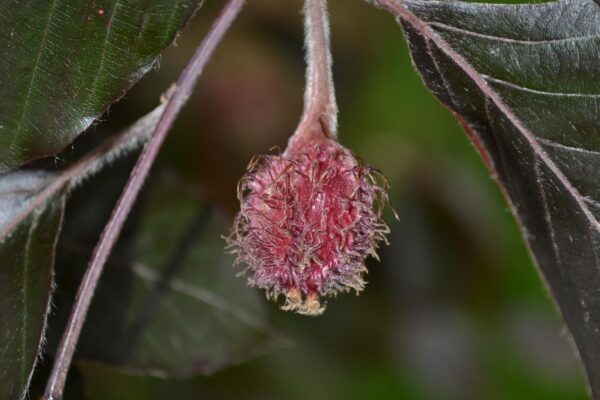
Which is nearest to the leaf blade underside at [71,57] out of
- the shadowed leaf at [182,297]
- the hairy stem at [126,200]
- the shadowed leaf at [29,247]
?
the hairy stem at [126,200]

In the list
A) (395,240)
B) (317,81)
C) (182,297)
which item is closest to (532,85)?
(317,81)

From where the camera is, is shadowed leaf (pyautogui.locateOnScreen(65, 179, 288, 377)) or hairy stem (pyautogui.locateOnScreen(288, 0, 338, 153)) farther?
shadowed leaf (pyautogui.locateOnScreen(65, 179, 288, 377))

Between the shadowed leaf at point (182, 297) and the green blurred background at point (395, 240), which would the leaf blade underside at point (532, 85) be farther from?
the green blurred background at point (395, 240)

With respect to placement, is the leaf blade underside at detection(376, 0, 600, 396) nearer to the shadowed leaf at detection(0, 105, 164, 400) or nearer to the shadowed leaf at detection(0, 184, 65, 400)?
the shadowed leaf at detection(0, 105, 164, 400)

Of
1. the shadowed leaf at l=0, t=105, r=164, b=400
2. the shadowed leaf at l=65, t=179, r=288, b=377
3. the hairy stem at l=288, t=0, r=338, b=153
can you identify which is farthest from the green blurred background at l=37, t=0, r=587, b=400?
the hairy stem at l=288, t=0, r=338, b=153

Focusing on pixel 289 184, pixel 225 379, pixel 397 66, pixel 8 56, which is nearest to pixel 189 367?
pixel 289 184

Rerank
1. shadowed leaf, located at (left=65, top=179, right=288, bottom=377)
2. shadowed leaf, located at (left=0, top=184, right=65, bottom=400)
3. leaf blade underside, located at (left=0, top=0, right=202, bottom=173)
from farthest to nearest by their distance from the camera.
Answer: shadowed leaf, located at (left=65, top=179, right=288, bottom=377), shadowed leaf, located at (left=0, top=184, right=65, bottom=400), leaf blade underside, located at (left=0, top=0, right=202, bottom=173)
